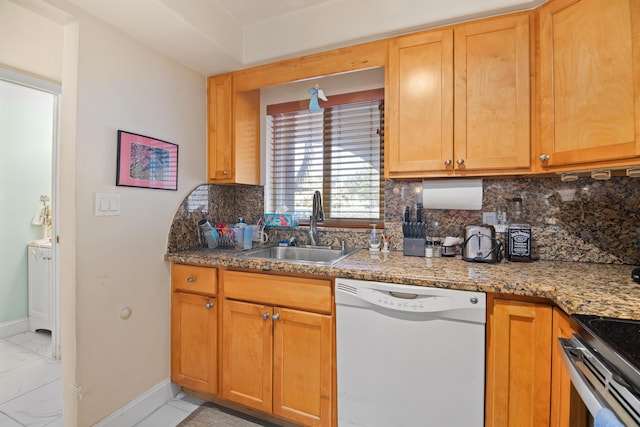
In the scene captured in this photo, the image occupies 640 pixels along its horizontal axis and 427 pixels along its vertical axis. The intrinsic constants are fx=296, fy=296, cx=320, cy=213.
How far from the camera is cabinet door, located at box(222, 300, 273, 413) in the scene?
1.63 metres

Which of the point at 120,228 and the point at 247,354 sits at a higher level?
the point at 120,228

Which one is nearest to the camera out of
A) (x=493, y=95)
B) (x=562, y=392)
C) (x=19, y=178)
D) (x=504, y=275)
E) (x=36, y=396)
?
(x=562, y=392)

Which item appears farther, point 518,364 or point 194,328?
point 194,328

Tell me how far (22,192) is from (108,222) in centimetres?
234

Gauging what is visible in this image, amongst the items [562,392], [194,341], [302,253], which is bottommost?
[194,341]

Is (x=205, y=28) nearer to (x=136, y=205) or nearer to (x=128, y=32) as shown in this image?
(x=128, y=32)

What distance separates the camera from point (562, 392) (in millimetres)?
1046

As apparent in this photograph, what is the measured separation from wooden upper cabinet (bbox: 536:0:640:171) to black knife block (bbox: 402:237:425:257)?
708mm

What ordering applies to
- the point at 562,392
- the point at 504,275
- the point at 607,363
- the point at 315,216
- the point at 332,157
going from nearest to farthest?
1. the point at 607,363
2. the point at 562,392
3. the point at 504,275
4. the point at 315,216
5. the point at 332,157

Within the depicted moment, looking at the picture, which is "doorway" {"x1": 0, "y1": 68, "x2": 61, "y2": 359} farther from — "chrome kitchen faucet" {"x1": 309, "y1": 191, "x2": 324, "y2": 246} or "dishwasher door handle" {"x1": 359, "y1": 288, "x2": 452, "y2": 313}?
"dishwasher door handle" {"x1": 359, "y1": 288, "x2": 452, "y2": 313}

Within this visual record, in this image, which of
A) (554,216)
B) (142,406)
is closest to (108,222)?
(142,406)

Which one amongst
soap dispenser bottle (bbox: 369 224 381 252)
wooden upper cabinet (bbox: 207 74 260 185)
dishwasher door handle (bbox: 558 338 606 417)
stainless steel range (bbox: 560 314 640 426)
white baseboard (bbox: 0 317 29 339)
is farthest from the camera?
white baseboard (bbox: 0 317 29 339)

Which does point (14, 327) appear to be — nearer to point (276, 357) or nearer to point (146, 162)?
point (146, 162)

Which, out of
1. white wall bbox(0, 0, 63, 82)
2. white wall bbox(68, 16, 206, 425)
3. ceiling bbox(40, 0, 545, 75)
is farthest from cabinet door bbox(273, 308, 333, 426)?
white wall bbox(0, 0, 63, 82)
